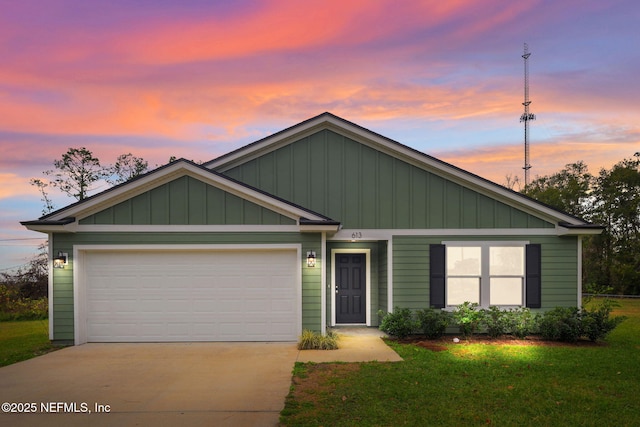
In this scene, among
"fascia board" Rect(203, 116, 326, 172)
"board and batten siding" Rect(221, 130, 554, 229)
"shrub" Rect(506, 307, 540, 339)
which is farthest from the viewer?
"fascia board" Rect(203, 116, 326, 172)

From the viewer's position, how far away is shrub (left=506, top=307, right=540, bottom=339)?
36.7 feet

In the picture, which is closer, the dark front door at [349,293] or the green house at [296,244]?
the green house at [296,244]

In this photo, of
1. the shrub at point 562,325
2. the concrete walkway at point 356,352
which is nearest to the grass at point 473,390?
the concrete walkway at point 356,352

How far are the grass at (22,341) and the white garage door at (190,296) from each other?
4.04 feet

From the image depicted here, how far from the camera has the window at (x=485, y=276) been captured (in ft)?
39.6

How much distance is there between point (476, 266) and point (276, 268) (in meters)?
5.23

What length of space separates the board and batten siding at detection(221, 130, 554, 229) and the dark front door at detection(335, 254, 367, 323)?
178cm

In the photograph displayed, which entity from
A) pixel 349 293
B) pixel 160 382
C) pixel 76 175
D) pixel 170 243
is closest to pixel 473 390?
pixel 160 382

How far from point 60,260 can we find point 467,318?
9569mm

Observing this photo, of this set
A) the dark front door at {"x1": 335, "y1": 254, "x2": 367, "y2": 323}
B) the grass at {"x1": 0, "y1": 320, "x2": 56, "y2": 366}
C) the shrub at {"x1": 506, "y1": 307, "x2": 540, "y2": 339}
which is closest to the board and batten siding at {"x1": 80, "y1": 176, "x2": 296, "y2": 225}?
the grass at {"x1": 0, "y1": 320, "x2": 56, "y2": 366}

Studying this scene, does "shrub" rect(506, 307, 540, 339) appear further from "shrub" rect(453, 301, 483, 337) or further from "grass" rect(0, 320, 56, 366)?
"grass" rect(0, 320, 56, 366)

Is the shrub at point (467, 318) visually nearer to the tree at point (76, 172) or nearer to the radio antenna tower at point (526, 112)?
the radio antenna tower at point (526, 112)

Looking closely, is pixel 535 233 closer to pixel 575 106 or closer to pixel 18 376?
pixel 575 106

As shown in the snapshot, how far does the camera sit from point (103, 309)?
1088 cm
